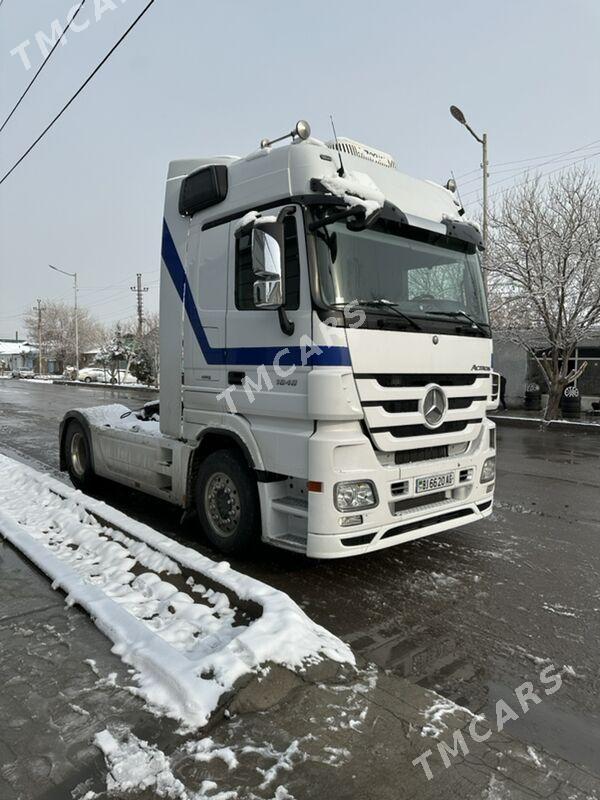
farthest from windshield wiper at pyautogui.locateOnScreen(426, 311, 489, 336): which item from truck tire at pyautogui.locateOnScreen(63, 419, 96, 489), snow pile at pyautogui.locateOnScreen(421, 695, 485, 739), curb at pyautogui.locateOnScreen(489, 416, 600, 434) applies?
curb at pyautogui.locateOnScreen(489, 416, 600, 434)

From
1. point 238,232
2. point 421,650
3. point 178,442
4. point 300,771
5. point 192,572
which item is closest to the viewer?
point 300,771

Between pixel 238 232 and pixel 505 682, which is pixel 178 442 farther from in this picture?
pixel 505 682

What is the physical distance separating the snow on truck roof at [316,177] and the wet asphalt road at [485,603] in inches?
119

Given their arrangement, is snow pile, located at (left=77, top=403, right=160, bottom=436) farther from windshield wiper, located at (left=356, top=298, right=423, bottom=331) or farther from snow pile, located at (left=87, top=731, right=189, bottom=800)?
snow pile, located at (left=87, top=731, right=189, bottom=800)

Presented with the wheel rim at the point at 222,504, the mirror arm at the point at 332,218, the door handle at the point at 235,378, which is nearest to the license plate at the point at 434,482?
the wheel rim at the point at 222,504

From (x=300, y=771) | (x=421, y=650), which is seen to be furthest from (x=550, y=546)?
(x=300, y=771)

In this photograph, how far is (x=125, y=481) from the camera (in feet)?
22.9

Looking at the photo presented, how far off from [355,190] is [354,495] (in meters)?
2.29

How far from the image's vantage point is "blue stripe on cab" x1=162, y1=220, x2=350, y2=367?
427 centimetres

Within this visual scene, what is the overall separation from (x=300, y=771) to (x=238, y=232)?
12.4ft

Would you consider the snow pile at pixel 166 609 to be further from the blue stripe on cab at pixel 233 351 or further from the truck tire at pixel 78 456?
the truck tire at pixel 78 456

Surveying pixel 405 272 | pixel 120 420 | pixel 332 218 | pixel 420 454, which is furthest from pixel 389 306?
pixel 120 420

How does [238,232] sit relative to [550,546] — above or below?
above

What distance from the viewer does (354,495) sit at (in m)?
4.27
